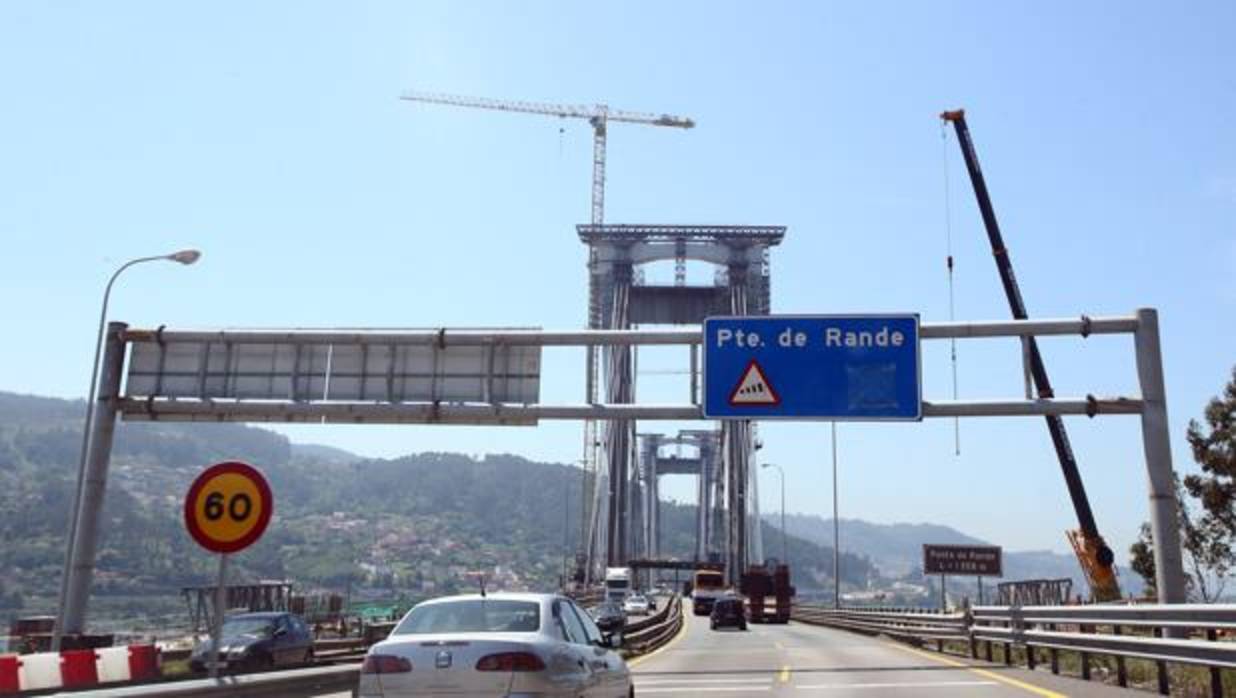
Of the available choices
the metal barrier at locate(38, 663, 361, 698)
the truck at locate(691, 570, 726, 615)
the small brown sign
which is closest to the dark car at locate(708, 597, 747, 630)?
the small brown sign

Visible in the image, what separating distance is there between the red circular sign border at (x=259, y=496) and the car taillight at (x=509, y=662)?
2.28 meters

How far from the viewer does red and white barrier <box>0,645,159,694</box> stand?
1517 cm

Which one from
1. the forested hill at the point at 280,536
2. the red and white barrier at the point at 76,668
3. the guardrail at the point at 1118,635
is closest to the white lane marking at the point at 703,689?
the guardrail at the point at 1118,635

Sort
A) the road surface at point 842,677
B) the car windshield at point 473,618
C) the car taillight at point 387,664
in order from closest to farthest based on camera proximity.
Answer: the car taillight at point 387,664 → the car windshield at point 473,618 → the road surface at point 842,677

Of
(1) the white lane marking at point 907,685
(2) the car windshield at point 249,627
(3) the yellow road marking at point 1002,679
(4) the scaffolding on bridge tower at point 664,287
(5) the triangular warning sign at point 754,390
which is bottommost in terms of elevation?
(1) the white lane marking at point 907,685

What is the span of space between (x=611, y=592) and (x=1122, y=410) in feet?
235

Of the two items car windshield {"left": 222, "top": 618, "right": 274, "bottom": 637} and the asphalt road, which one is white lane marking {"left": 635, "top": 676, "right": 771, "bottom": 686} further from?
car windshield {"left": 222, "top": 618, "right": 274, "bottom": 637}

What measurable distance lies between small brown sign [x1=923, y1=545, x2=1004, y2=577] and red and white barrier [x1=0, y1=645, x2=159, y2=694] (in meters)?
37.7

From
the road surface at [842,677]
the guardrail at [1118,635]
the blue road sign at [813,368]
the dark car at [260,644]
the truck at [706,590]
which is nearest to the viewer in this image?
the guardrail at [1118,635]

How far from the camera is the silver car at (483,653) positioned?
28.7 feet

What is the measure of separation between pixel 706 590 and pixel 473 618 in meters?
69.8

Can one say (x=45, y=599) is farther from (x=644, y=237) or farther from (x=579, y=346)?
(x=579, y=346)

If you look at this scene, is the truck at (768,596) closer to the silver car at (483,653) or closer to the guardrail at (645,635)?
the guardrail at (645,635)

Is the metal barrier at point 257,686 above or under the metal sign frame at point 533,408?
under
